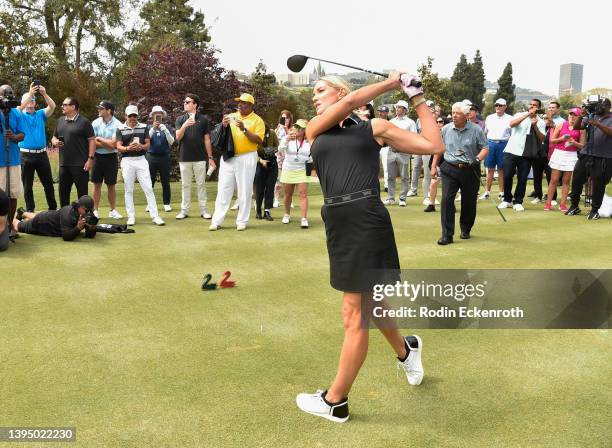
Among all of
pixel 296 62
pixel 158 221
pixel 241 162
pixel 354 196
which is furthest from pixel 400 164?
pixel 354 196

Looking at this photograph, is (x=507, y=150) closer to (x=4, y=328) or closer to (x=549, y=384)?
(x=549, y=384)

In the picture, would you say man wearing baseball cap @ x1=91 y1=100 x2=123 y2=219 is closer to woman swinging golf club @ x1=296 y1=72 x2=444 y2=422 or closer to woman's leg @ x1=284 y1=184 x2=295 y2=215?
woman's leg @ x1=284 y1=184 x2=295 y2=215

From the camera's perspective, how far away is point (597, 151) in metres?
11.5

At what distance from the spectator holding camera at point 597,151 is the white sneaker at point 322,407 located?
9.29 m

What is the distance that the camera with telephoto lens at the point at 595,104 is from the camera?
11.3 m

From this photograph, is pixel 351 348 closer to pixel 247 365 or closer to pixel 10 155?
pixel 247 365

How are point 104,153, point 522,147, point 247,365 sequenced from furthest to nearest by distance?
point 522,147 → point 104,153 → point 247,365

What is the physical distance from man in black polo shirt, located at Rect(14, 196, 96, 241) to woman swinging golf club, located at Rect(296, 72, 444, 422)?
20.5 feet

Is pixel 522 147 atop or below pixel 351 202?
below

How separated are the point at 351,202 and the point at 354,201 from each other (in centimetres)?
2

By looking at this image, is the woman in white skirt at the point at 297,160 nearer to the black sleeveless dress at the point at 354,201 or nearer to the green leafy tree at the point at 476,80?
the black sleeveless dress at the point at 354,201

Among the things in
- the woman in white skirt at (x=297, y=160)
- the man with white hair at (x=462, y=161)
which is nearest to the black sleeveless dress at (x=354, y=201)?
the man with white hair at (x=462, y=161)

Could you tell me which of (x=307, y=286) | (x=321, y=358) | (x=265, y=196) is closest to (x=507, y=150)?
(x=265, y=196)

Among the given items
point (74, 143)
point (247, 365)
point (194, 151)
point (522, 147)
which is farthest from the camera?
point (522, 147)
